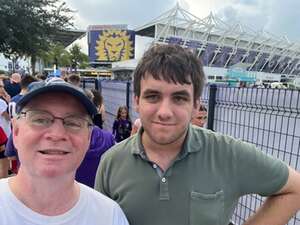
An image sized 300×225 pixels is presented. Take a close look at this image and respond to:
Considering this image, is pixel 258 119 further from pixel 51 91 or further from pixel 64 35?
pixel 64 35

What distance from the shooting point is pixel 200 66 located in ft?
5.57

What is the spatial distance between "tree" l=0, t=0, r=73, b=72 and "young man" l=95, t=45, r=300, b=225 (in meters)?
17.7

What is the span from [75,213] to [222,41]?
82661mm

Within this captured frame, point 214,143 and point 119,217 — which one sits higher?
point 214,143

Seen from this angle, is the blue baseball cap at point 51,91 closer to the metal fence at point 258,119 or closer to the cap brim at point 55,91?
the cap brim at point 55,91

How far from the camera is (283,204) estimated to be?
1.69 metres

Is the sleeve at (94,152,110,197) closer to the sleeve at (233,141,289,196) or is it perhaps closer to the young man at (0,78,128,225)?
the young man at (0,78,128,225)

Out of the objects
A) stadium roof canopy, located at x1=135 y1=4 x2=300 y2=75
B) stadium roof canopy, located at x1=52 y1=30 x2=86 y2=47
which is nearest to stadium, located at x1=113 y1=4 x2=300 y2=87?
stadium roof canopy, located at x1=135 y1=4 x2=300 y2=75

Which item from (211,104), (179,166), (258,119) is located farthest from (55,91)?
(211,104)

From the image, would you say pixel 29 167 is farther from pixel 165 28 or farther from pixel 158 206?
pixel 165 28

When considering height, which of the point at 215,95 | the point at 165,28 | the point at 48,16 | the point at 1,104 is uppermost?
the point at 165,28

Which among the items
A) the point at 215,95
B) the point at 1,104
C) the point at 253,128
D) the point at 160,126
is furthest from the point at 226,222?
the point at 1,104

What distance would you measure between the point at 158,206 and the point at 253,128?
9.31 ft

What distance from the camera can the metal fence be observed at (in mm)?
3496
